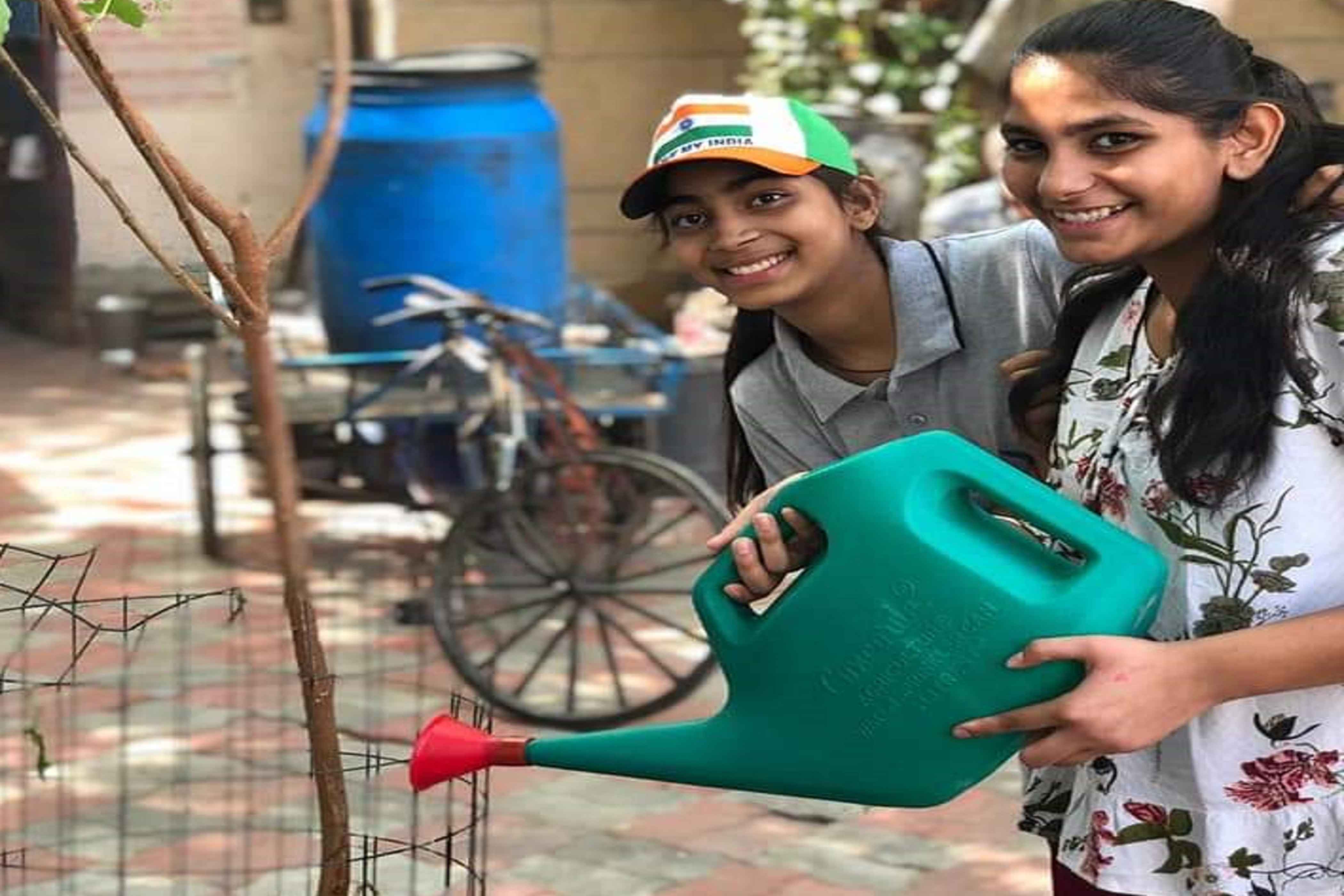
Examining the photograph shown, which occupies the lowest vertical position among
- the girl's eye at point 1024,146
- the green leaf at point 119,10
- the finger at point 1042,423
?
the finger at point 1042,423

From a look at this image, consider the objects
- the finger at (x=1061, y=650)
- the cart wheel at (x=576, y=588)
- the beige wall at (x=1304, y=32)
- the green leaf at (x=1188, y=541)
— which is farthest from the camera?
the beige wall at (x=1304, y=32)

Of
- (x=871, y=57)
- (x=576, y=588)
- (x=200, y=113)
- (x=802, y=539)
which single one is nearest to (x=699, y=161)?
(x=802, y=539)

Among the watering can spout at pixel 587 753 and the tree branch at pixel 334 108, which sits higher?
the tree branch at pixel 334 108

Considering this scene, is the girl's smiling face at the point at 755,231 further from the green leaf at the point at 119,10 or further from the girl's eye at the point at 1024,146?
the green leaf at the point at 119,10

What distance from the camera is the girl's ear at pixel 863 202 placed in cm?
222

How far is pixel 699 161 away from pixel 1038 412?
40cm

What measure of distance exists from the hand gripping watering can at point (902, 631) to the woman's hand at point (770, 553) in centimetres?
2

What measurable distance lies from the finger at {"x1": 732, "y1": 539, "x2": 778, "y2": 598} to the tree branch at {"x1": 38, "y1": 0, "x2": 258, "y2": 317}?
0.43 m

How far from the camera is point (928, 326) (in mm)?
2146

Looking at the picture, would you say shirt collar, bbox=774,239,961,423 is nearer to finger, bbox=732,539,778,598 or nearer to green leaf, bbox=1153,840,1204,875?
finger, bbox=732,539,778,598

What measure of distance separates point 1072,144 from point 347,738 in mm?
2482

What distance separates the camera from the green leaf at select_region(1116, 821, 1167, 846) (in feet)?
5.88

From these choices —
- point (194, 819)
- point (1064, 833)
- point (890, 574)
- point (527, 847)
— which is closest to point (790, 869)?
point (527, 847)

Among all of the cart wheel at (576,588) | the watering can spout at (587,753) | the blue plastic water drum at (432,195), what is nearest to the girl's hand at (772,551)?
the watering can spout at (587,753)
